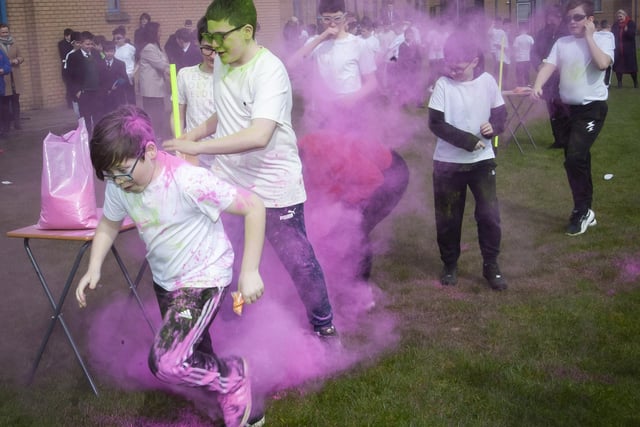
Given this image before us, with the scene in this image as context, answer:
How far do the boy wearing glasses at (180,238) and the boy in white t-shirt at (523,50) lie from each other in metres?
8.20

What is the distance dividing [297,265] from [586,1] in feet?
12.7

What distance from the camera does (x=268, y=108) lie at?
3486mm

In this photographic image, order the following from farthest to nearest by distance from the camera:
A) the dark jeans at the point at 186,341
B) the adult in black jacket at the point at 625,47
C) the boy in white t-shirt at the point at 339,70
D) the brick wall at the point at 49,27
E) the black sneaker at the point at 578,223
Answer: the adult in black jacket at the point at 625,47, the brick wall at the point at 49,27, the black sneaker at the point at 578,223, the boy in white t-shirt at the point at 339,70, the dark jeans at the point at 186,341

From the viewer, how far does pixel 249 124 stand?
147 inches

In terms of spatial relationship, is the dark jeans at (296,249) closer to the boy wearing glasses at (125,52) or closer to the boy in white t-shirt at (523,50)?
the boy in white t-shirt at (523,50)

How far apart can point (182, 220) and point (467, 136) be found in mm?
2455

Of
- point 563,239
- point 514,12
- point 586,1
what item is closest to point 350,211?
point 563,239

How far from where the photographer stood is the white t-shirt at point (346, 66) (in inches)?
231

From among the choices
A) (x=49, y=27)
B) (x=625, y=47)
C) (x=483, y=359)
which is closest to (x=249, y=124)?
(x=483, y=359)

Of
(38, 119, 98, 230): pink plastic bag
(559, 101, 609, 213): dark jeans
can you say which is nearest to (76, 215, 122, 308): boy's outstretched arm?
(38, 119, 98, 230): pink plastic bag

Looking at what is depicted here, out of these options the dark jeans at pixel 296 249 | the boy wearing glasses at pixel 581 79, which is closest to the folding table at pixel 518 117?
the boy wearing glasses at pixel 581 79

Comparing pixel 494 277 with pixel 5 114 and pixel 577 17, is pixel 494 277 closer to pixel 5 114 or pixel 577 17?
pixel 577 17

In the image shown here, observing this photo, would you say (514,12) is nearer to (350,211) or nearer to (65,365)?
(350,211)

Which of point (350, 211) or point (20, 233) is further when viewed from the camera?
point (350, 211)
